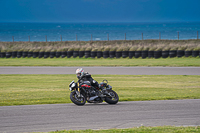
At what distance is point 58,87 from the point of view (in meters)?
17.1

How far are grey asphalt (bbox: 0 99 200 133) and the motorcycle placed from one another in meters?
0.23

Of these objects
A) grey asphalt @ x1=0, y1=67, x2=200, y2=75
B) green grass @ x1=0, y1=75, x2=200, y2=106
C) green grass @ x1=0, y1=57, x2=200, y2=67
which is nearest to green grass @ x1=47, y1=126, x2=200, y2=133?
green grass @ x1=0, y1=75, x2=200, y2=106

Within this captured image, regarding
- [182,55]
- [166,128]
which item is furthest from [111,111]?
[182,55]

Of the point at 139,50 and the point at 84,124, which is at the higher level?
the point at 139,50

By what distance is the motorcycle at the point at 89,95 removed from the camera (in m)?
11.3

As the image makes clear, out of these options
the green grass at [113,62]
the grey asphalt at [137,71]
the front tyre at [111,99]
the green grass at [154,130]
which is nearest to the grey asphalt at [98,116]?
the front tyre at [111,99]

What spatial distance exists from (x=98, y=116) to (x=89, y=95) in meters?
2.24

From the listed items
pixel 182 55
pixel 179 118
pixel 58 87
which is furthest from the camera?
pixel 182 55

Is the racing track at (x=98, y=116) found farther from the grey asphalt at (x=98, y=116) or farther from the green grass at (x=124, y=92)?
the green grass at (x=124, y=92)

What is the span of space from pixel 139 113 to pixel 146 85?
778 centimetres

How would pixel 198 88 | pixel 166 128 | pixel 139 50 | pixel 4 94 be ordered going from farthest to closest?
pixel 139 50 < pixel 198 88 < pixel 4 94 < pixel 166 128

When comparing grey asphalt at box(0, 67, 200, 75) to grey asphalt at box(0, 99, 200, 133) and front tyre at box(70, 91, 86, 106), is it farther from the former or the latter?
front tyre at box(70, 91, 86, 106)

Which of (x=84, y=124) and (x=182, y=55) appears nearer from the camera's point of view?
(x=84, y=124)

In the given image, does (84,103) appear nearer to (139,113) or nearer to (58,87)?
(139,113)
